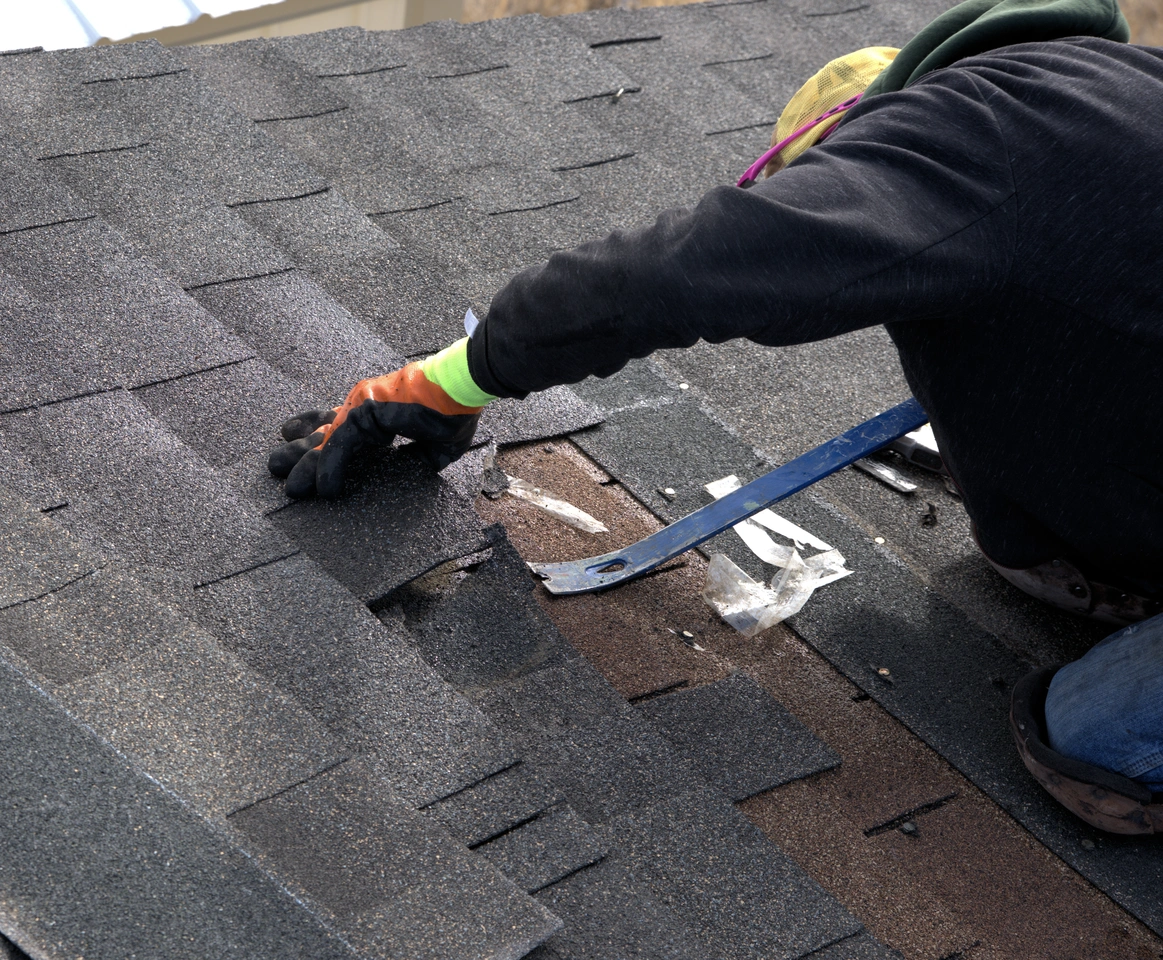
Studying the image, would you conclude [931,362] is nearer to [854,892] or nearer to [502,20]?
[854,892]

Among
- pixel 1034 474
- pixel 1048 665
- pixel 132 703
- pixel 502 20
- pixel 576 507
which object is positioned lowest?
pixel 1048 665

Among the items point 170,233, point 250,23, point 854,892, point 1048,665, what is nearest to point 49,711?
point 854,892

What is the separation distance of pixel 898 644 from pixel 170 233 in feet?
6.03

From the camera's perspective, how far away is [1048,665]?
237 centimetres

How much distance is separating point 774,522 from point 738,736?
25.6 inches

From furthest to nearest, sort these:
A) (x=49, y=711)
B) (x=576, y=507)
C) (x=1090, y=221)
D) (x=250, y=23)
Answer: (x=250, y=23) → (x=576, y=507) → (x=1090, y=221) → (x=49, y=711)

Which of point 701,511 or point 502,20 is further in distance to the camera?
point 502,20

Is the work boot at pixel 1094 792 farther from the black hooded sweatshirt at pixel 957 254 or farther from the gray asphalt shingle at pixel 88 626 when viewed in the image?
the gray asphalt shingle at pixel 88 626

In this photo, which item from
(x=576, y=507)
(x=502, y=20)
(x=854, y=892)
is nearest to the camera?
(x=854, y=892)

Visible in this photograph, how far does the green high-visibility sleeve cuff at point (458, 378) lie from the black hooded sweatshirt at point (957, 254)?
119mm

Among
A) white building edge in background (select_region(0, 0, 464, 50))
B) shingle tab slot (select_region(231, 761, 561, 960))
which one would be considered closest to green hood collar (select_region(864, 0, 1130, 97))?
shingle tab slot (select_region(231, 761, 561, 960))

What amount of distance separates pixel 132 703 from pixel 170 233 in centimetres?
159

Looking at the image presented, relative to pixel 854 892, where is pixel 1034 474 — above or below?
above

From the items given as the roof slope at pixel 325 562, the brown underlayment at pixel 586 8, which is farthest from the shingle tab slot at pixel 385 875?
the brown underlayment at pixel 586 8
